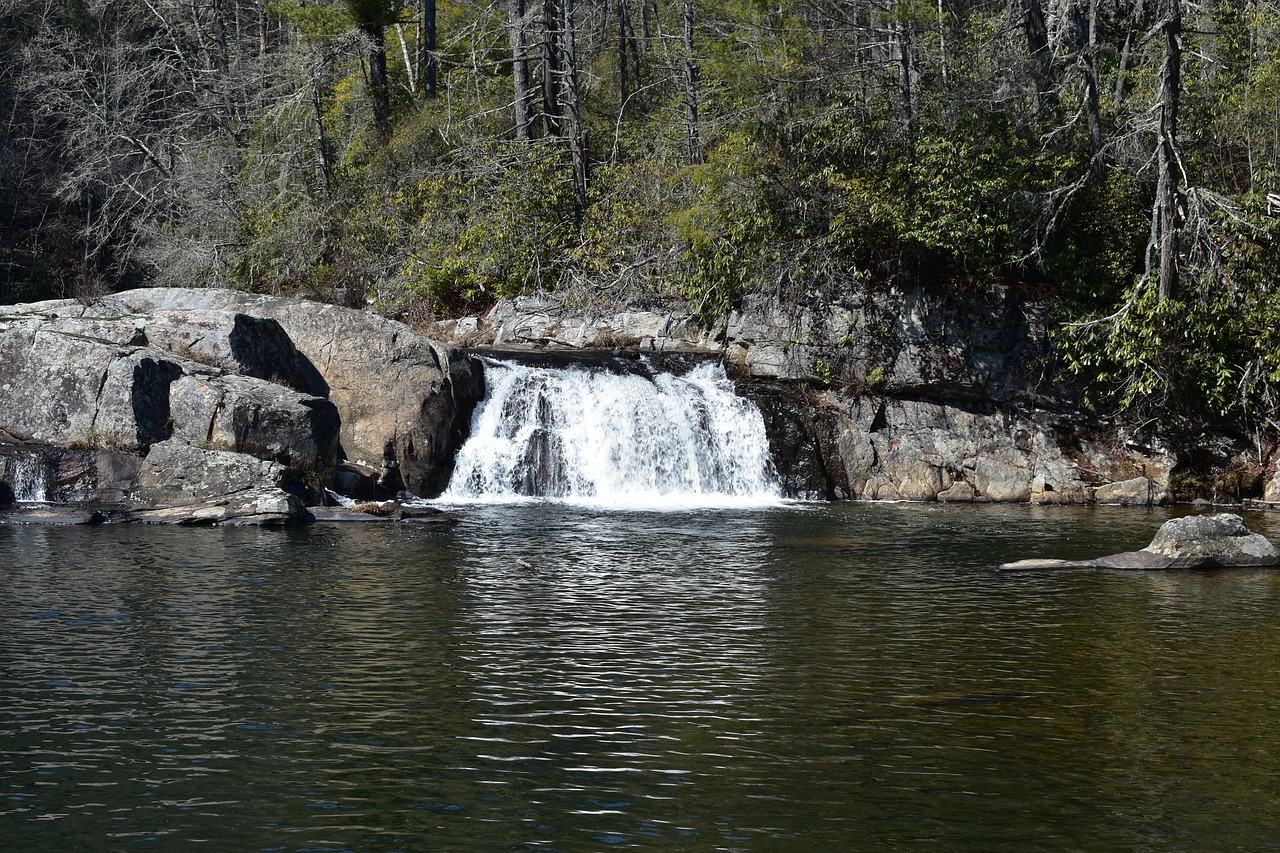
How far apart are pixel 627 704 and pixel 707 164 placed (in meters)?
21.1

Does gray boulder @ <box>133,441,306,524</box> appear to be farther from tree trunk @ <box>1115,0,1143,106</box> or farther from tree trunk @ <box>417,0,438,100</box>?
tree trunk @ <box>417,0,438,100</box>

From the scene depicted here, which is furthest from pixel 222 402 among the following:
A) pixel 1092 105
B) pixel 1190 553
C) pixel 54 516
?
pixel 1092 105

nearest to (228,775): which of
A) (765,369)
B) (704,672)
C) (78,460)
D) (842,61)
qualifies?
(704,672)

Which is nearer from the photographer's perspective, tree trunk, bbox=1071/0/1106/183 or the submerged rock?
the submerged rock

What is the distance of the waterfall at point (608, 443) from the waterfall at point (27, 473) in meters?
6.86

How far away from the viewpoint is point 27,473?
65.5ft

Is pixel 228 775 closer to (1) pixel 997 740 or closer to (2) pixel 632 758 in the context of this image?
(2) pixel 632 758

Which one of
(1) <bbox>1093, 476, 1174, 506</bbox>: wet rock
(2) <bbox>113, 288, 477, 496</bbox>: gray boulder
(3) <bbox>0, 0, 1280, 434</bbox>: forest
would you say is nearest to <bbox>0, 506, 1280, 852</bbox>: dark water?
(2) <bbox>113, 288, 477, 496</bbox>: gray boulder

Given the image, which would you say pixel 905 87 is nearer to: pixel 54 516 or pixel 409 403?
pixel 409 403

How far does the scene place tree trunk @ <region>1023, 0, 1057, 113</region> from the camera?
27016 mm

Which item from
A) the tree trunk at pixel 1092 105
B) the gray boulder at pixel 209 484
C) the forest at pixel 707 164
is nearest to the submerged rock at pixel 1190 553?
the forest at pixel 707 164

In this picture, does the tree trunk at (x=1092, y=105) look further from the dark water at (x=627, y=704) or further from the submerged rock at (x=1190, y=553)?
the dark water at (x=627, y=704)

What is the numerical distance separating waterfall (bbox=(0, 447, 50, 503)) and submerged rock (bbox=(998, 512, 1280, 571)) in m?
14.8

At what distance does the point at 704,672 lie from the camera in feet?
32.0
